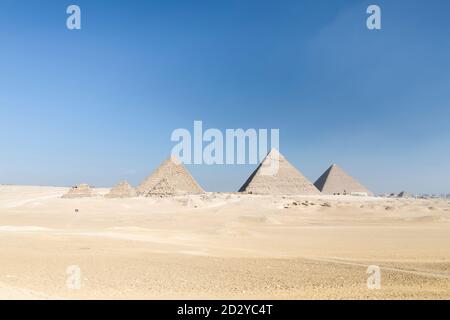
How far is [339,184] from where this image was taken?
7812cm

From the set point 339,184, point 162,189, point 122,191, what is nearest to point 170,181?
point 162,189

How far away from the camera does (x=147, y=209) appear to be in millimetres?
37562

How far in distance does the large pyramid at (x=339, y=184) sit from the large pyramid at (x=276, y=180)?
386 inches

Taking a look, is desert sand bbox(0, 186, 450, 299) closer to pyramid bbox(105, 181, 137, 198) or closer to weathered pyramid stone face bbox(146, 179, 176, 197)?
weathered pyramid stone face bbox(146, 179, 176, 197)

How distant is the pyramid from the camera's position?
50.7 meters

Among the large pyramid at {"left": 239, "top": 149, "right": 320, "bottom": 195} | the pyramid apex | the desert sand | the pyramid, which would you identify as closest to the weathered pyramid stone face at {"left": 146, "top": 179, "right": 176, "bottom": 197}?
the pyramid

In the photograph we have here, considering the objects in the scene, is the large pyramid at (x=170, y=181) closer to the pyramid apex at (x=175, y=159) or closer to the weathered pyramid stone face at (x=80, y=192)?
the pyramid apex at (x=175, y=159)

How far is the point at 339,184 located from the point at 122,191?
41.0 metres

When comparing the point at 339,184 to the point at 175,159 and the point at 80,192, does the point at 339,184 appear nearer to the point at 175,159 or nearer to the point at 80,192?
the point at 175,159

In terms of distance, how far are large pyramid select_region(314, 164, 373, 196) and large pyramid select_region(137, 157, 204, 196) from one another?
29.4 metres
